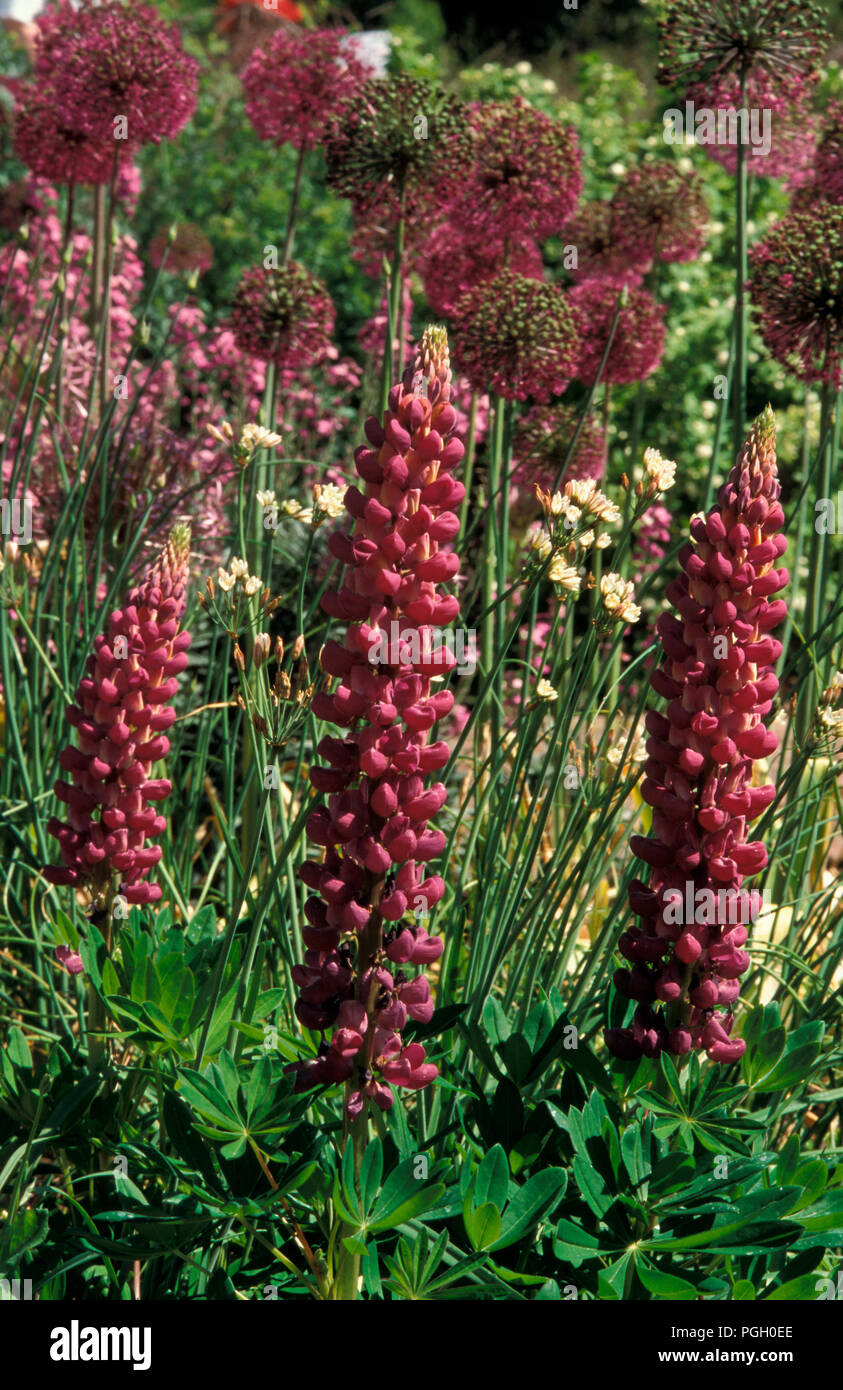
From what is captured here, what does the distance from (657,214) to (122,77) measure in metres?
1.57

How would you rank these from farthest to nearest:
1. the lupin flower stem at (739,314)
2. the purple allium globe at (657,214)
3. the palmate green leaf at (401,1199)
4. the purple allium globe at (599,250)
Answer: the purple allium globe at (599,250)
the purple allium globe at (657,214)
the lupin flower stem at (739,314)
the palmate green leaf at (401,1199)

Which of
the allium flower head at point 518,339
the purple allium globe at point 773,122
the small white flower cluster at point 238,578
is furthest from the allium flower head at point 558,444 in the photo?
the small white flower cluster at point 238,578

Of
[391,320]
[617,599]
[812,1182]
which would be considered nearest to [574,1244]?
[812,1182]

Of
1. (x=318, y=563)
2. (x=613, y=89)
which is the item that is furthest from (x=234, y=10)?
(x=318, y=563)

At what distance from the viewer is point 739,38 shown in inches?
113

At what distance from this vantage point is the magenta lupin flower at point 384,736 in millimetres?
1427

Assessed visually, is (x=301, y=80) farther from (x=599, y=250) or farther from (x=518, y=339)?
(x=518, y=339)

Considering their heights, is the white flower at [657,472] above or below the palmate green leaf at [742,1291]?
above

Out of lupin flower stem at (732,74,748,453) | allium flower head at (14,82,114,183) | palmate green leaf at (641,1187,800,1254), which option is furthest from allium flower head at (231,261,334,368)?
palmate green leaf at (641,1187,800,1254)

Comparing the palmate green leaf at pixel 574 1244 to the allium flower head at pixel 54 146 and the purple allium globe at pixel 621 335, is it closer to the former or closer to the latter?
the purple allium globe at pixel 621 335

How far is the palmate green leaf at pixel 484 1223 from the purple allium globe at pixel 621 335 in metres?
2.41

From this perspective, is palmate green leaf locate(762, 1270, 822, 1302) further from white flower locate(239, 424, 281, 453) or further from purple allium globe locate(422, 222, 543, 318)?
purple allium globe locate(422, 222, 543, 318)

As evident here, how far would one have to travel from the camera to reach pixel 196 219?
27.9 ft
